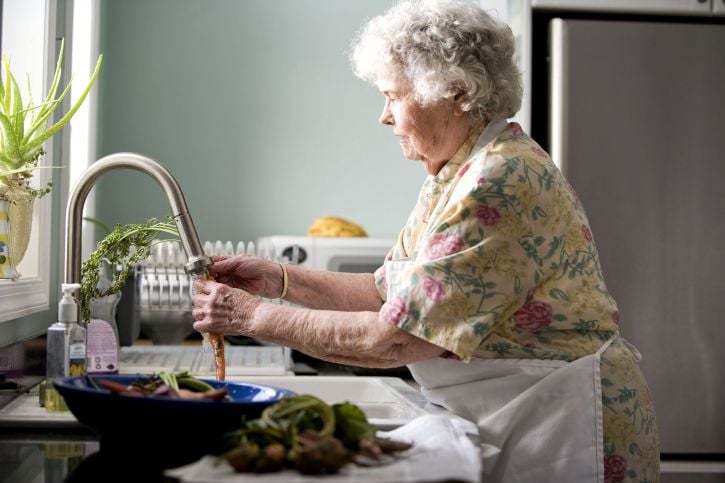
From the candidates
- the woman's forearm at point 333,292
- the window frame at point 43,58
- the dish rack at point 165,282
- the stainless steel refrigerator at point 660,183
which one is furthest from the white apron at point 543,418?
the stainless steel refrigerator at point 660,183

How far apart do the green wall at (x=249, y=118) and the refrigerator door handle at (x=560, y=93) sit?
1.21 m

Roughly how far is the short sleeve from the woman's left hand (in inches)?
9.1

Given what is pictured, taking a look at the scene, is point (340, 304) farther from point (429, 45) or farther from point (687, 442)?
point (687, 442)

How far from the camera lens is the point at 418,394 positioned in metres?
1.63

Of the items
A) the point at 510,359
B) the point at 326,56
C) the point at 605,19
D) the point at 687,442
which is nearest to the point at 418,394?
the point at 510,359

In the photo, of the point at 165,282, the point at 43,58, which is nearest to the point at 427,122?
the point at 43,58

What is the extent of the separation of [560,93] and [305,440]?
6.03ft

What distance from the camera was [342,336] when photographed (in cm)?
122

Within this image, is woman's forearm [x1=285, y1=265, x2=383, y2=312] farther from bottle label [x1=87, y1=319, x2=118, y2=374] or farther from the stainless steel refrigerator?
the stainless steel refrigerator

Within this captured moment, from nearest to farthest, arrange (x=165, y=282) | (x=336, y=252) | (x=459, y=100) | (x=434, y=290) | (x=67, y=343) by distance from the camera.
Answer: (x=434, y=290) < (x=67, y=343) < (x=459, y=100) < (x=165, y=282) < (x=336, y=252)

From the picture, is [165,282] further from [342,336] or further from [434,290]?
[434,290]

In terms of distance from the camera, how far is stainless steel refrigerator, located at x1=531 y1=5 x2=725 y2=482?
8.02 feet

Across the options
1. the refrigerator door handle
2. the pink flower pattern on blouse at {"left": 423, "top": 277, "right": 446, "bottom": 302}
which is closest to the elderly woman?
the pink flower pattern on blouse at {"left": 423, "top": 277, "right": 446, "bottom": 302}

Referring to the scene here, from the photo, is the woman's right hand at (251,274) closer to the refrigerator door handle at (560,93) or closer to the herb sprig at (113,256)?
the herb sprig at (113,256)
